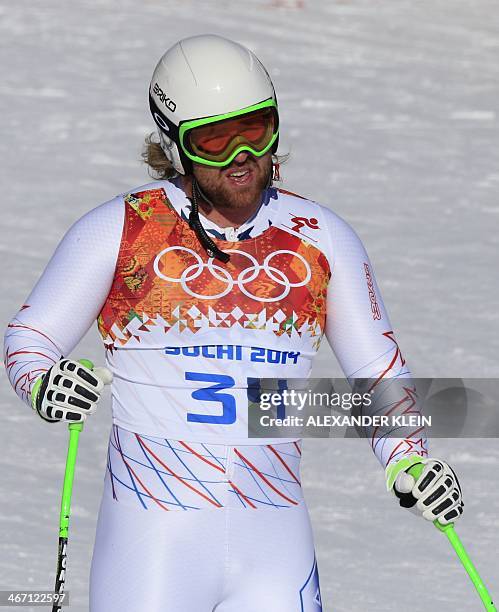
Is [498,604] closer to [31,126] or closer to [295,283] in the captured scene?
[295,283]

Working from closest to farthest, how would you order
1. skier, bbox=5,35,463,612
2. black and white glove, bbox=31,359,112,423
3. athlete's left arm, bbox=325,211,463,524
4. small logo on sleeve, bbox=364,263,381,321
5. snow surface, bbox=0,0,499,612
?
1. black and white glove, bbox=31,359,112,423
2. skier, bbox=5,35,463,612
3. athlete's left arm, bbox=325,211,463,524
4. small logo on sleeve, bbox=364,263,381,321
5. snow surface, bbox=0,0,499,612

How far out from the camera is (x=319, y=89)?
13.2m

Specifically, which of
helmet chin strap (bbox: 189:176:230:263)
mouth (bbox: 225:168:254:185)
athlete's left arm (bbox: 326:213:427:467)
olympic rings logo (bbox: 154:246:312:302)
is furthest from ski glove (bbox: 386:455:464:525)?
mouth (bbox: 225:168:254:185)

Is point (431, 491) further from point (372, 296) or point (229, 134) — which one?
point (229, 134)

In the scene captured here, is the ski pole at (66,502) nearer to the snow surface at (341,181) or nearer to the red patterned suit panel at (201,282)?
the red patterned suit panel at (201,282)

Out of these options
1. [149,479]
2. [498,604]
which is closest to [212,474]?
→ [149,479]

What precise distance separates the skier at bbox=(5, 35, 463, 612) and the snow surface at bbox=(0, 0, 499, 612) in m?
2.30

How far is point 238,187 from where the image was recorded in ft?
13.8

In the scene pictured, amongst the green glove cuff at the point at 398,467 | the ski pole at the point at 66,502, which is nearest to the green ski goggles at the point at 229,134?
the ski pole at the point at 66,502

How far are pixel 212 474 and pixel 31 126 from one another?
846 cm

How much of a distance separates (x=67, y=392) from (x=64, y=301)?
0.29m

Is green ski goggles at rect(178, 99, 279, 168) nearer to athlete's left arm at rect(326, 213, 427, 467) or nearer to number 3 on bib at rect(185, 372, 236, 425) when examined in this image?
athlete's left arm at rect(326, 213, 427, 467)

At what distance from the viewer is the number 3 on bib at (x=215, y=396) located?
13.6 feet

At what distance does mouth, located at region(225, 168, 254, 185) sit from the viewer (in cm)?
418
